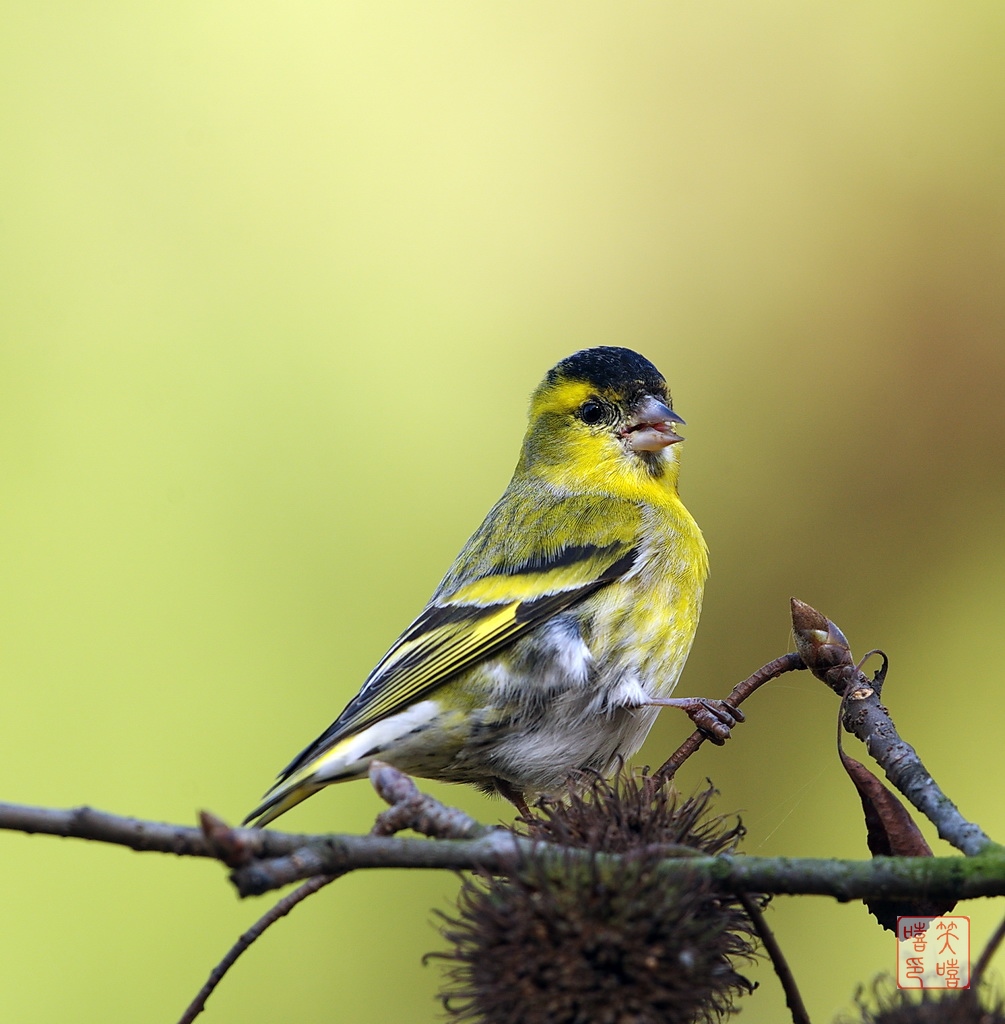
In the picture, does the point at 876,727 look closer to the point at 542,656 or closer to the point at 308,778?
the point at 542,656

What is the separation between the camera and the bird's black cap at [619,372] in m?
3.64

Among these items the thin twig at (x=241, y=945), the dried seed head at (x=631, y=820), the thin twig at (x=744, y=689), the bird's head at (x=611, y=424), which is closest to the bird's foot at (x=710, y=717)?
the thin twig at (x=744, y=689)

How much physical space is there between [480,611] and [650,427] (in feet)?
3.04

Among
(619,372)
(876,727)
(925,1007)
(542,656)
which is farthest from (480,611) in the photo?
(925,1007)

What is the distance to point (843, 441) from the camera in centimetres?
520

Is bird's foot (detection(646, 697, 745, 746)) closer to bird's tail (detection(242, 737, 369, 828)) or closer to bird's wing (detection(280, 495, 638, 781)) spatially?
bird's wing (detection(280, 495, 638, 781))

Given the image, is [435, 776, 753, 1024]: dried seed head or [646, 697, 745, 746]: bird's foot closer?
[435, 776, 753, 1024]: dried seed head

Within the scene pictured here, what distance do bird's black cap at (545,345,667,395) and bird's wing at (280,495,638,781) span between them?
1.53ft

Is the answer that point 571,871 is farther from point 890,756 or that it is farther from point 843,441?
point 843,441

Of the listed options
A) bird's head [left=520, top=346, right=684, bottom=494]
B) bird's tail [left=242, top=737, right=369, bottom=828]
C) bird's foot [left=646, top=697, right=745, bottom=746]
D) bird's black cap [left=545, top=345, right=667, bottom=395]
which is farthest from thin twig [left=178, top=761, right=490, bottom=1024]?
bird's black cap [left=545, top=345, right=667, bottom=395]

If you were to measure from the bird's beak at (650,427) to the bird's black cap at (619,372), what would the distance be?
0.05 m

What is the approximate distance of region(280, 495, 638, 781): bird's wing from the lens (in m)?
2.93

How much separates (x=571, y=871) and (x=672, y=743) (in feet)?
11.6

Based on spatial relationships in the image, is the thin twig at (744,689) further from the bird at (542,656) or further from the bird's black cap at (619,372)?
the bird's black cap at (619,372)
